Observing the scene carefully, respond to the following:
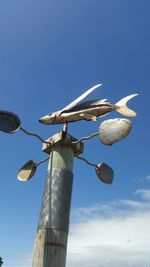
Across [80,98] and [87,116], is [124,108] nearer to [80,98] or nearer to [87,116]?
[87,116]

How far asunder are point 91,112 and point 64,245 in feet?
5.26

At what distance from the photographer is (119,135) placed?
11.4 ft

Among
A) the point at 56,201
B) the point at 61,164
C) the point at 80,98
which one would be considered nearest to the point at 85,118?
the point at 80,98

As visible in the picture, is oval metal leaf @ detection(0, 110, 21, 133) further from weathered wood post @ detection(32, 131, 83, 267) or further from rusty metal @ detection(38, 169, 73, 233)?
rusty metal @ detection(38, 169, 73, 233)

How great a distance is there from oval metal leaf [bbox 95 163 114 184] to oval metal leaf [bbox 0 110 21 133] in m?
1.22

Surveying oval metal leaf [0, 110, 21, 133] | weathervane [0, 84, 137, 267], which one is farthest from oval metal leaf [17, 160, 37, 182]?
oval metal leaf [0, 110, 21, 133]

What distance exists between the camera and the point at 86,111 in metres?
4.10

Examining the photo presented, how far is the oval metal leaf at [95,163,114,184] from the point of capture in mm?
4223

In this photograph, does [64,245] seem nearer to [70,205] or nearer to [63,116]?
[70,205]

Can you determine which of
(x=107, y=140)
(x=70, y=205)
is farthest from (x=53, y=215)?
(x=107, y=140)

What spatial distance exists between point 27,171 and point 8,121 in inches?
35.4

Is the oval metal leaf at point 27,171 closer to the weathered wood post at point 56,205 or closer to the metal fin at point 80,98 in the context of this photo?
the weathered wood post at point 56,205

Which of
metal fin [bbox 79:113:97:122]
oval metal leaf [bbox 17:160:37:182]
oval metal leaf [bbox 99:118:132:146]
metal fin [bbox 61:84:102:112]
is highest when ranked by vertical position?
Answer: metal fin [bbox 61:84:102:112]

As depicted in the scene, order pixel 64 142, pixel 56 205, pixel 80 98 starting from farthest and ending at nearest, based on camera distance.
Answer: pixel 80 98 → pixel 64 142 → pixel 56 205
